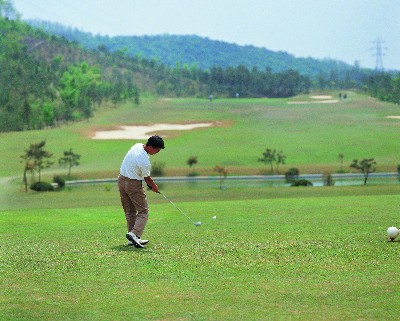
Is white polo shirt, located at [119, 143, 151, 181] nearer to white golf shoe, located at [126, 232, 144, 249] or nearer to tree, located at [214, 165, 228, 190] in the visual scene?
white golf shoe, located at [126, 232, 144, 249]

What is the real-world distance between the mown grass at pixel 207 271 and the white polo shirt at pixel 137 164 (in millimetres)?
1422

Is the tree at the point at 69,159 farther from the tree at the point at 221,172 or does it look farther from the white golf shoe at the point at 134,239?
the white golf shoe at the point at 134,239

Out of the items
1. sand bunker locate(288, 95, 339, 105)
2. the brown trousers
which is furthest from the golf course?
sand bunker locate(288, 95, 339, 105)

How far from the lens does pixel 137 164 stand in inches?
639

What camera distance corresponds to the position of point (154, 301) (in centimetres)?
1112

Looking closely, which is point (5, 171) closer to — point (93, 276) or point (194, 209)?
point (194, 209)

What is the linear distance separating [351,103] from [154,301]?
4190 inches

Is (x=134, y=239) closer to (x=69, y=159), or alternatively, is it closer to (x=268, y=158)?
(x=69, y=159)

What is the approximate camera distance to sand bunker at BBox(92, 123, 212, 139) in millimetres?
101156

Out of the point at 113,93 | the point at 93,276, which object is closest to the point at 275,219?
the point at 93,276

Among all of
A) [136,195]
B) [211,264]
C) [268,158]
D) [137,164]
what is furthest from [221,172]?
[211,264]

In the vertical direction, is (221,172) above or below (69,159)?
below

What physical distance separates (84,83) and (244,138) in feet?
169

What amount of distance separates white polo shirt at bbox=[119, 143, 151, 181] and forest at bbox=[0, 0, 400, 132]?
304 feet
